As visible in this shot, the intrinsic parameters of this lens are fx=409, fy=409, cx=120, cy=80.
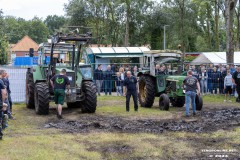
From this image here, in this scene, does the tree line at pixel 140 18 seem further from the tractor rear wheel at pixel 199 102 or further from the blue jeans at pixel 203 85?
the tractor rear wheel at pixel 199 102

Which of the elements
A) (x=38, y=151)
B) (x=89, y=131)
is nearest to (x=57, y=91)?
(x=89, y=131)

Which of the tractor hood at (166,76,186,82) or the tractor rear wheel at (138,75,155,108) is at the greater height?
the tractor hood at (166,76,186,82)

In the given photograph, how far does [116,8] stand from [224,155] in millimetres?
36447

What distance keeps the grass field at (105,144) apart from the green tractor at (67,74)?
2081 millimetres

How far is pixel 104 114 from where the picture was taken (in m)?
14.6

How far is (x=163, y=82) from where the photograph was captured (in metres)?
16.7

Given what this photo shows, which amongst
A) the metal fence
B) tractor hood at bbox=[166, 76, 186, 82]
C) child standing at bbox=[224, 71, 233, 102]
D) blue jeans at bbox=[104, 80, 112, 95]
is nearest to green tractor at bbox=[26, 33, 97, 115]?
the metal fence

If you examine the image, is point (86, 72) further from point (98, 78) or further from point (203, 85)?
point (203, 85)

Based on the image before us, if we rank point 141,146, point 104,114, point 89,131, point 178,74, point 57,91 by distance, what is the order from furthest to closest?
point 178,74, point 104,114, point 57,91, point 89,131, point 141,146

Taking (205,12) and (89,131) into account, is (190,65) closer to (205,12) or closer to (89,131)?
(89,131)

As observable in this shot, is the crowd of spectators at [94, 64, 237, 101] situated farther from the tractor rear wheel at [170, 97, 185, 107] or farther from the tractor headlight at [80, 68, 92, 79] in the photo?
the tractor headlight at [80, 68, 92, 79]

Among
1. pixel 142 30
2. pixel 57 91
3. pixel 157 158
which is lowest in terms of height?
pixel 157 158

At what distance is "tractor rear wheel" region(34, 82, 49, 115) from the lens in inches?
551

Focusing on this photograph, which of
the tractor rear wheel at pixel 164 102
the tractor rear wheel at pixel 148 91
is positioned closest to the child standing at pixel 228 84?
the tractor rear wheel at pixel 148 91
